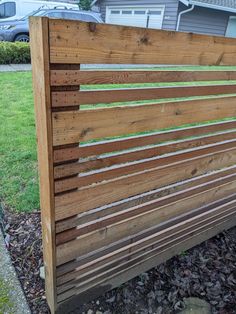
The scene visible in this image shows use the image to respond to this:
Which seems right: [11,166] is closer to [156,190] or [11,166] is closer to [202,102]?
[156,190]

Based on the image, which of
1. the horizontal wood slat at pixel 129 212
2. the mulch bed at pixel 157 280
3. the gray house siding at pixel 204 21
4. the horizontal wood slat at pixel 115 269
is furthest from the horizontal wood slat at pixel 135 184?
the gray house siding at pixel 204 21

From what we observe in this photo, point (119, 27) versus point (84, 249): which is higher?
point (119, 27)

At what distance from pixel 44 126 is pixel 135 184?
2.07 feet

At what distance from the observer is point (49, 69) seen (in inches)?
40.2

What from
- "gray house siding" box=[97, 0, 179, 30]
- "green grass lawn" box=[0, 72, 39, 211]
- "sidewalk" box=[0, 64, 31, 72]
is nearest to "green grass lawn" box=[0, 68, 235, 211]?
"green grass lawn" box=[0, 72, 39, 211]

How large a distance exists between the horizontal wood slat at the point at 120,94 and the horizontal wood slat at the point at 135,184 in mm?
412

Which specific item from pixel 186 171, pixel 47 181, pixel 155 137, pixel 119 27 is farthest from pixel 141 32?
pixel 186 171

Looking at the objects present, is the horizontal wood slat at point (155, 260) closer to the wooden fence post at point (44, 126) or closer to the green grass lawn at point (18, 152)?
the wooden fence post at point (44, 126)

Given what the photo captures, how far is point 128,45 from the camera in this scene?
117 centimetres

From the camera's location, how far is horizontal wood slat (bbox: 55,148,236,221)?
1344 millimetres

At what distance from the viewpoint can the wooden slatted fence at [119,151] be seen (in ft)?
3.58

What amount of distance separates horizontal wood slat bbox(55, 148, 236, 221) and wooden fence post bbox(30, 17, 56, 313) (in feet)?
0.21

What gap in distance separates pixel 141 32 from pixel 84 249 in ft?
3.51

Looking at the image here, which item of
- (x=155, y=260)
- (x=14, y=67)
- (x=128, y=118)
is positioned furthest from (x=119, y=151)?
(x=14, y=67)
